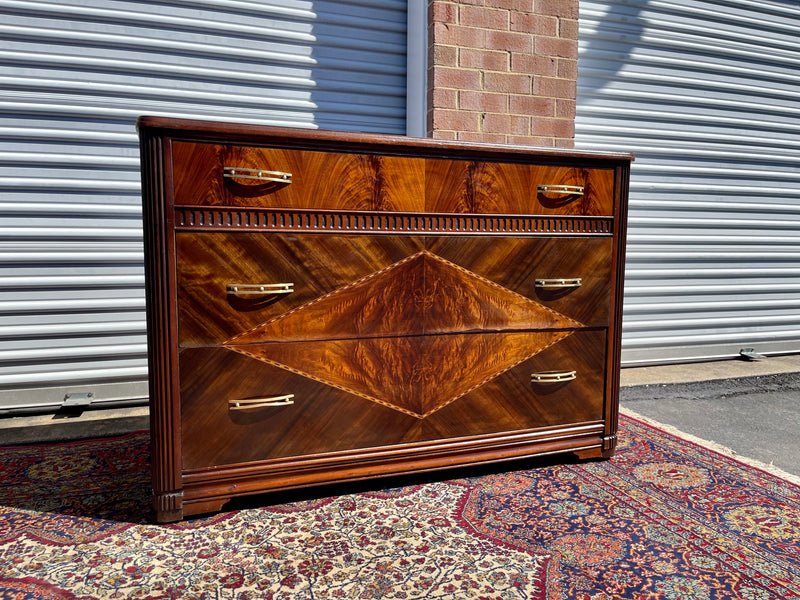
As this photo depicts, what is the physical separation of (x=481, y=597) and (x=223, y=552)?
2.34 ft

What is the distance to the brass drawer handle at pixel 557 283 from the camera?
2107mm

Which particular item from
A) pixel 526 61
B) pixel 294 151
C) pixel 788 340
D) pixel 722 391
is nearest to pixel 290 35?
pixel 526 61

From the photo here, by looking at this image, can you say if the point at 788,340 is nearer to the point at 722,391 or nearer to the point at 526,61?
the point at 722,391

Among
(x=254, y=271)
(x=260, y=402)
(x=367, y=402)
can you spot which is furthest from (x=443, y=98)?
(x=260, y=402)

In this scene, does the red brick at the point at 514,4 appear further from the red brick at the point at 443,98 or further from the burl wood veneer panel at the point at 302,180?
the burl wood veneer panel at the point at 302,180

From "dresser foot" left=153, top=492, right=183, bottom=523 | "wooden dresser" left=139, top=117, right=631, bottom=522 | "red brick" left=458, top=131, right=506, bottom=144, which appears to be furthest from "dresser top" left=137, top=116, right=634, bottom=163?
"dresser foot" left=153, top=492, right=183, bottom=523

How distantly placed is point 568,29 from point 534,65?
1.01 feet

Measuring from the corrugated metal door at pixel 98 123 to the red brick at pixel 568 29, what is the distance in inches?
47.1

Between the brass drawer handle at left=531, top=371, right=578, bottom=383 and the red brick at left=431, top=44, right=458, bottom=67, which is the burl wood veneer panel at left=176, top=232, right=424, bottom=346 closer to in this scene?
the brass drawer handle at left=531, top=371, right=578, bottom=383

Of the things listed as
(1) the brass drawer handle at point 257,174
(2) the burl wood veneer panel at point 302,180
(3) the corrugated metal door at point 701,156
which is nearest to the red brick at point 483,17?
(3) the corrugated metal door at point 701,156

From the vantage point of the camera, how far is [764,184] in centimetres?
415

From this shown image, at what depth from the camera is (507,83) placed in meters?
3.04

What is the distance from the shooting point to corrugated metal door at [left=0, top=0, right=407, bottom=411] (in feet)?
8.73

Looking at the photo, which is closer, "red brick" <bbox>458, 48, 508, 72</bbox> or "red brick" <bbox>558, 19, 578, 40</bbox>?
"red brick" <bbox>458, 48, 508, 72</bbox>
